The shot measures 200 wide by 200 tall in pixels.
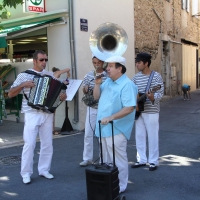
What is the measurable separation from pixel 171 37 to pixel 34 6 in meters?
8.29

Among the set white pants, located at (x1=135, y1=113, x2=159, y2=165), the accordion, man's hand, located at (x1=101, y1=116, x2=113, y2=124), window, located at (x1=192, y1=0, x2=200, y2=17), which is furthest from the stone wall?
man's hand, located at (x1=101, y1=116, x2=113, y2=124)

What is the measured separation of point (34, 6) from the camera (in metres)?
9.01

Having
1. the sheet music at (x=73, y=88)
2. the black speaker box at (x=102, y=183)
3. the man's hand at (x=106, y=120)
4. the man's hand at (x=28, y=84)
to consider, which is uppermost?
the man's hand at (x=28, y=84)

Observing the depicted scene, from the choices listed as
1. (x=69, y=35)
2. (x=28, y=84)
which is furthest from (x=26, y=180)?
(x=69, y=35)

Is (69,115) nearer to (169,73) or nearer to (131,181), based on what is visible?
(131,181)

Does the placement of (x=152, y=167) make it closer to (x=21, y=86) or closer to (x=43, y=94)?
(x=43, y=94)

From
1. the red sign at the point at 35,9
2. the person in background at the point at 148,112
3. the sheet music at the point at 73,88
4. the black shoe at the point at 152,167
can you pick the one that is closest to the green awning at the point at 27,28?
the red sign at the point at 35,9

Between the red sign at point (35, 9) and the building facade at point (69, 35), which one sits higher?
the red sign at point (35, 9)

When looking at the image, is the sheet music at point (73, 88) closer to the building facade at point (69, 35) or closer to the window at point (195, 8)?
the building facade at point (69, 35)

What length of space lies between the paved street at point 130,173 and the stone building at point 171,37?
527cm

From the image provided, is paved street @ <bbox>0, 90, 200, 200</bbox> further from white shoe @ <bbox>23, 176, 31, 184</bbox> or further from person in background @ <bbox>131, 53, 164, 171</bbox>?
person in background @ <bbox>131, 53, 164, 171</bbox>

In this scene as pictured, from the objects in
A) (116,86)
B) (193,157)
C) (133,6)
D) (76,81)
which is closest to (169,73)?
(133,6)

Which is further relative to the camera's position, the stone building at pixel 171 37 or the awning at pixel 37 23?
the stone building at pixel 171 37

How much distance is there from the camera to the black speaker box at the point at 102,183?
12.0 feet
